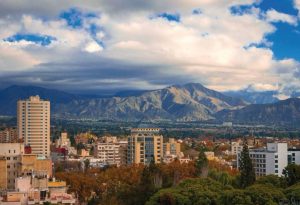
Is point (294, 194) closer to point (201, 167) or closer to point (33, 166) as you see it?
point (201, 167)

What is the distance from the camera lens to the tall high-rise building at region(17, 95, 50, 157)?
112m

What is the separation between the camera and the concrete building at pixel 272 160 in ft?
275

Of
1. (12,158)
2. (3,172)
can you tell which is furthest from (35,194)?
(12,158)

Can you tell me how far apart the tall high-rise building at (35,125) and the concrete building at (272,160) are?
44383 mm

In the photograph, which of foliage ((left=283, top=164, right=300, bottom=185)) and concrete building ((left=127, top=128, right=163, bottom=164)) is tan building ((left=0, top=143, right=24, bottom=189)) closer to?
foliage ((left=283, top=164, right=300, bottom=185))

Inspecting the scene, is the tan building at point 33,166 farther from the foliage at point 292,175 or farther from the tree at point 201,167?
the foliage at point 292,175

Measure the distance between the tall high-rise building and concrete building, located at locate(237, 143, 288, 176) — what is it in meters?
44.4

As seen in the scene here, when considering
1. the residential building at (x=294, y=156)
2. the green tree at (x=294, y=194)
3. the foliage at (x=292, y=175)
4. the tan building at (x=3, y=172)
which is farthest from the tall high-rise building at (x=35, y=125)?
the green tree at (x=294, y=194)

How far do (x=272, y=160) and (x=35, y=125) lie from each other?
5015 centimetres

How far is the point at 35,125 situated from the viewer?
370 feet

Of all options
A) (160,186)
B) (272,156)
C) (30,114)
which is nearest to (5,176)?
(160,186)

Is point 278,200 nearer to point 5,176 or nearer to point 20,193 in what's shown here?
point 20,193

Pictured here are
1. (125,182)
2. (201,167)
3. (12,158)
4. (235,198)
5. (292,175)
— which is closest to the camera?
(235,198)

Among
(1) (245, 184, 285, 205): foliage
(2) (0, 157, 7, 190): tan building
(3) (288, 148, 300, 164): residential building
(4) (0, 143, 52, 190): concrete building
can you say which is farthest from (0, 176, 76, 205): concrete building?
(3) (288, 148, 300, 164): residential building
